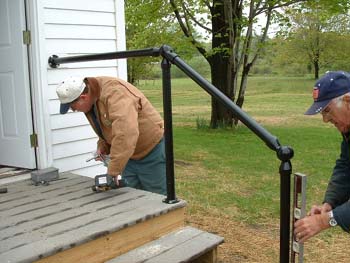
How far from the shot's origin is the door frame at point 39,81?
4262 millimetres

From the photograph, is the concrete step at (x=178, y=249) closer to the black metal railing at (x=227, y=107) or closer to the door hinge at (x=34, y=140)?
the black metal railing at (x=227, y=107)

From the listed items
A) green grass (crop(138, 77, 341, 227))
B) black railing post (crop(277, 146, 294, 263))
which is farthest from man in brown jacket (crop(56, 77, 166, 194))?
green grass (crop(138, 77, 341, 227))

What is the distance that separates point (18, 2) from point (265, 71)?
5551cm

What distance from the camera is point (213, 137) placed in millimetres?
12078

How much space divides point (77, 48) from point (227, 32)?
8.92 m

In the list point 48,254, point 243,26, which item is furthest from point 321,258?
point 243,26

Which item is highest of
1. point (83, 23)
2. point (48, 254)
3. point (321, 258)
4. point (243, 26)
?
point (243, 26)

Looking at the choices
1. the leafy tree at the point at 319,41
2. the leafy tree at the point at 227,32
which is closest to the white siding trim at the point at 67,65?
the leafy tree at the point at 227,32

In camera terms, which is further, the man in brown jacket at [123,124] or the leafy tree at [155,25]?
the leafy tree at [155,25]

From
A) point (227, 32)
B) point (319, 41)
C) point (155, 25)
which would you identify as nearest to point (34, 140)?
point (227, 32)

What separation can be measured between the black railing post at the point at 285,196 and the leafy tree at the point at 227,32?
1039cm

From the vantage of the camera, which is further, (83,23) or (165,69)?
(83,23)

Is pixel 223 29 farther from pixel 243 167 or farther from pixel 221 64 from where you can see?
pixel 243 167

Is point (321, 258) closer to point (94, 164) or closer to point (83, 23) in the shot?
point (94, 164)
